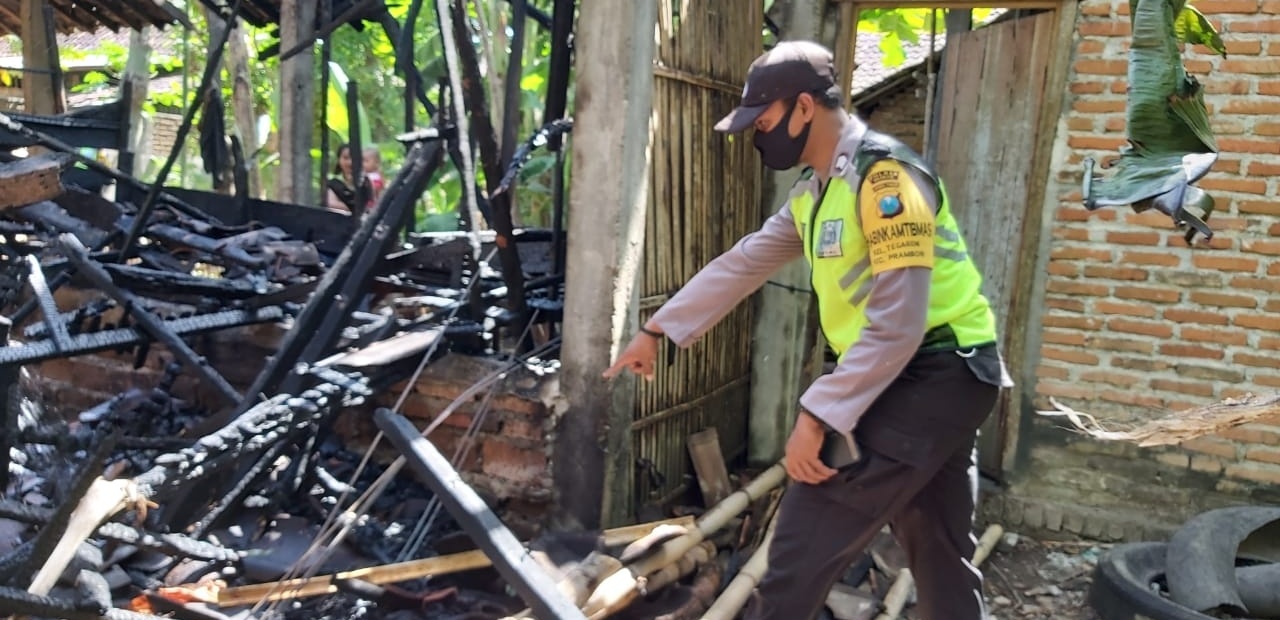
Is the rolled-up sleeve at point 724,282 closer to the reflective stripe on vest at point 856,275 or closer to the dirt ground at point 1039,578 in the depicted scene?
the reflective stripe on vest at point 856,275

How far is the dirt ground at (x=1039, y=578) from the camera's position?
3990 mm

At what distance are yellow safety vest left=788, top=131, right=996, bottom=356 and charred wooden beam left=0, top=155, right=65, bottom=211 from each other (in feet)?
8.15

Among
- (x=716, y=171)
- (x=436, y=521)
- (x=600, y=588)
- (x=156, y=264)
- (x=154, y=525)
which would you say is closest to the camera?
(x=600, y=588)

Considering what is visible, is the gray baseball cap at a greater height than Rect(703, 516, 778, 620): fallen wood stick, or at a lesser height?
greater

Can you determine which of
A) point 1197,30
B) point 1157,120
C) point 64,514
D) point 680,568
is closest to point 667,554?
point 680,568

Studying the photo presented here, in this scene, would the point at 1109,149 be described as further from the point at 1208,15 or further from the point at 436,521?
the point at 436,521

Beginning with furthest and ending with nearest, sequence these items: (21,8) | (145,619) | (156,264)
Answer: (21,8) → (156,264) → (145,619)

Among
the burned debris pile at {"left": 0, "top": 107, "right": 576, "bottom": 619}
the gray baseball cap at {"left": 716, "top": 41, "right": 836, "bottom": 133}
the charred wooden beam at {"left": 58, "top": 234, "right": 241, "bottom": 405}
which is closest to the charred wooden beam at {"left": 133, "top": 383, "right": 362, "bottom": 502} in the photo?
the burned debris pile at {"left": 0, "top": 107, "right": 576, "bottom": 619}

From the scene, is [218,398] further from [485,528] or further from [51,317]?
[485,528]

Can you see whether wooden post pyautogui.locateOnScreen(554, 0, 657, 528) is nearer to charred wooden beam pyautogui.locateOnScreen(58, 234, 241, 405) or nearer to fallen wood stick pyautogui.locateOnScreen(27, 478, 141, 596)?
charred wooden beam pyautogui.locateOnScreen(58, 234, 241, 405)

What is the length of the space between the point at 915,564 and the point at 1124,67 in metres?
2.61

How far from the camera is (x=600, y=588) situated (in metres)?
3.25

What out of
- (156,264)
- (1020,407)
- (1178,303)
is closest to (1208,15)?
(1178,303)

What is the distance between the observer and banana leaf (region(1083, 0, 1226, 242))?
196cm
